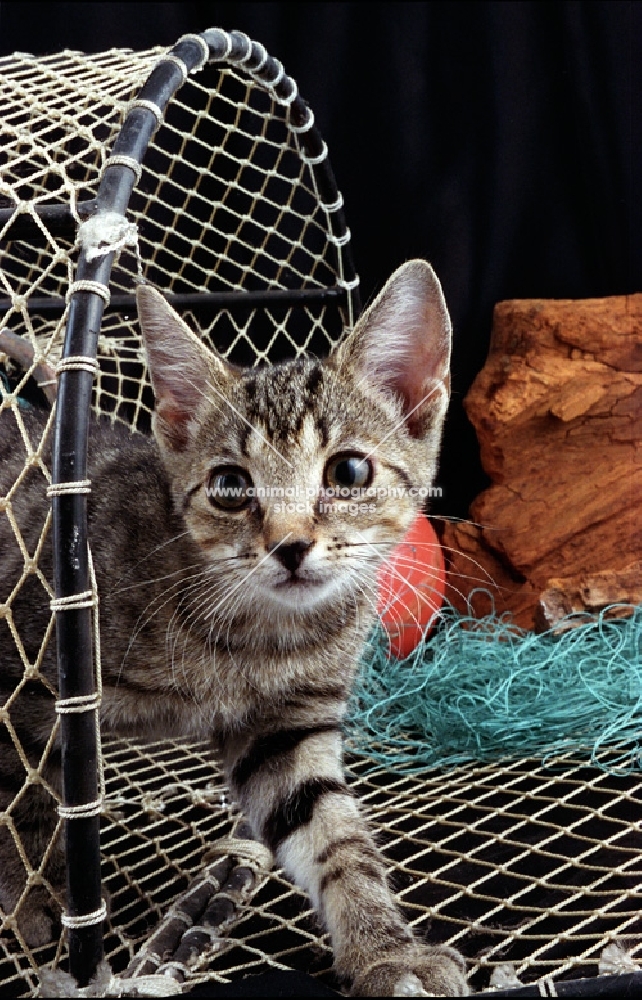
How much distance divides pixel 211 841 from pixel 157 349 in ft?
2.16

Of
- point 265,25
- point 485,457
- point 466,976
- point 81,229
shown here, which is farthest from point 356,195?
point 466,976

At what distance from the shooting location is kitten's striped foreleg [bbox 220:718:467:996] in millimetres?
879

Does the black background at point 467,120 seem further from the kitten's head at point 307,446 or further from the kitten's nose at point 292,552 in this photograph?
the kitten's nose at point 292,552

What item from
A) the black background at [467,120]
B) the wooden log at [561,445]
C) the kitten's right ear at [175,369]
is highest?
the black background at [467,120]

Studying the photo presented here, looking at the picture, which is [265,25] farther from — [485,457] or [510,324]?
[485,457]

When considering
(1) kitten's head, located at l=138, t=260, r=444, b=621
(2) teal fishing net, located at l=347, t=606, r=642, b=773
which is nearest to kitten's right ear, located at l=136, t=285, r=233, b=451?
(1) kitten's head, located at l=138, t=260, r=444, b=621

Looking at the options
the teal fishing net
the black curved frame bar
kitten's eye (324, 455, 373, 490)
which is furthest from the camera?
the teal fishing net

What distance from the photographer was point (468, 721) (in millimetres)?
1525

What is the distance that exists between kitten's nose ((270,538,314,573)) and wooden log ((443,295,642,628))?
44.8 inches

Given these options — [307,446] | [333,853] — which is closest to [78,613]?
[307,446]

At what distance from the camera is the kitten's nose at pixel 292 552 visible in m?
0.92

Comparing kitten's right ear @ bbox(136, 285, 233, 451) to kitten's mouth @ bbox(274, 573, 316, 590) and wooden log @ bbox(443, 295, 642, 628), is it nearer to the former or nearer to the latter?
kitten's mouth @ bbox(274, 573, 316, 590)

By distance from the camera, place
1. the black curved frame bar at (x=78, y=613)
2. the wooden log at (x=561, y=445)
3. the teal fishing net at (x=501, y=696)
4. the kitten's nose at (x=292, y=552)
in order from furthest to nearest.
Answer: the wooden log at (x=561, y=445), the teal fishing net at (x=501, y=696), the kitten's nose at (x=292, y=552), the black curved frame bar at (x=78, y=613)

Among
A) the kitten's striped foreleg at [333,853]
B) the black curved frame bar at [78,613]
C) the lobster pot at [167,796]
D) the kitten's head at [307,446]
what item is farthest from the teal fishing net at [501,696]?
the black curved frame bar at [78,613]
